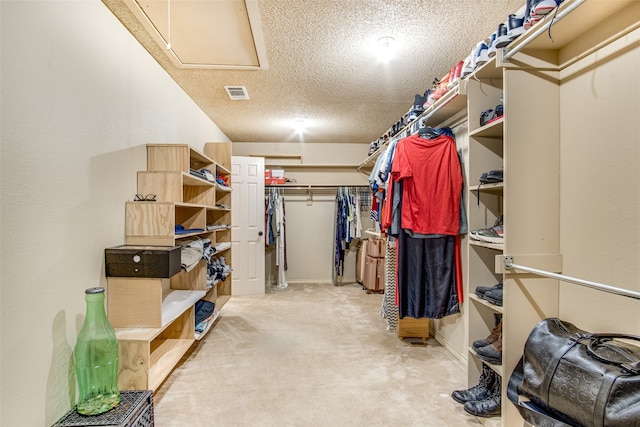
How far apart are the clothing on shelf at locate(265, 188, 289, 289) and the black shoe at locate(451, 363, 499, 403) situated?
136 inches

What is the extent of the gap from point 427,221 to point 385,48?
4.34 feet

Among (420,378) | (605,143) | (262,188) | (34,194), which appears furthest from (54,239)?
(262,188)

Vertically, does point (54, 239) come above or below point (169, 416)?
above

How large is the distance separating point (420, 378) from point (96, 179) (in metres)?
2.46

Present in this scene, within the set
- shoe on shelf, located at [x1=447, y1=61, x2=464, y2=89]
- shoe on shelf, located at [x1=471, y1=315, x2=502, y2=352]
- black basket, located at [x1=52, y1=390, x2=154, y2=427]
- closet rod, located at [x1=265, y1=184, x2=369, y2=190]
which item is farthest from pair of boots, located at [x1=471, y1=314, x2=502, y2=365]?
closet rod, located at [x1=265, y1=184, x2=369, y2=190]

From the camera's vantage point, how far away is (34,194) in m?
1.32

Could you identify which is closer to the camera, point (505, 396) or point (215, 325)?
point (505, 396)

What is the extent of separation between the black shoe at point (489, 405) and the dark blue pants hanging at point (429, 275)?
23.5 inches

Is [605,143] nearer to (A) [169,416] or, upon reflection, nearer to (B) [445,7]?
(B) [445,7]

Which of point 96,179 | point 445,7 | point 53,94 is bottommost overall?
point 96,179

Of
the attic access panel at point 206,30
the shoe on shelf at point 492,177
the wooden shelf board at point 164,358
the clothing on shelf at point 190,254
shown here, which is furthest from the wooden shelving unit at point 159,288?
the shoe on shelf at point 492,177

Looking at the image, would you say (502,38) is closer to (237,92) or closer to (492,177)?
(492,177)

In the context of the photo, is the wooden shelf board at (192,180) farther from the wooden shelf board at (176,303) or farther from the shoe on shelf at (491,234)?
the shoe on shelf at (491,234)

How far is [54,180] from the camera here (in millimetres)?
1432
